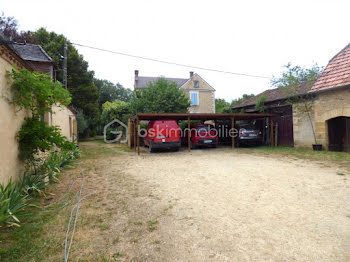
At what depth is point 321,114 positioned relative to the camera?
31.6ft

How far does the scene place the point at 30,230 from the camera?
2.62 meters

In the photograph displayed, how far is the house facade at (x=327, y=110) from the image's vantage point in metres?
8.85

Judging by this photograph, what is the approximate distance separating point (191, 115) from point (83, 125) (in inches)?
514

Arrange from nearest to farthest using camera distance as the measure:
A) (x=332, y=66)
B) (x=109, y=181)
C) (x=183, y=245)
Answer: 1. (x=183, y=245)
2. (x=109, y=181)
3. (x=332, y=66)

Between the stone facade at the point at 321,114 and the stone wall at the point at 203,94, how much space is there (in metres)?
15.0

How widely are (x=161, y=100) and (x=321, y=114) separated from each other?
34.9 ft

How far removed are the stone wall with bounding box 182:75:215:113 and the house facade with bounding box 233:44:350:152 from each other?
47.2 feet

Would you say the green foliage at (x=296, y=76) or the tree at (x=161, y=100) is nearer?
the green foliage at (x=296, y=76)

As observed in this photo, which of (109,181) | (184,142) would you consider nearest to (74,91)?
(184,142)

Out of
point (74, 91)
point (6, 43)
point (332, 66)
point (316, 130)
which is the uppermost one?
point (74, 91)

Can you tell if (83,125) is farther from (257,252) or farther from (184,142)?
(257,252)

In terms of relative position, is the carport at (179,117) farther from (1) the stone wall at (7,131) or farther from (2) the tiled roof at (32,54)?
(1) the stone wall at (7,131)

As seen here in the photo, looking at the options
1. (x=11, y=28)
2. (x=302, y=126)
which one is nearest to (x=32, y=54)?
(x=11, y=28)

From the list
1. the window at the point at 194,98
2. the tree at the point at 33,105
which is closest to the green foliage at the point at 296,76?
the tree at the point at 33,105
